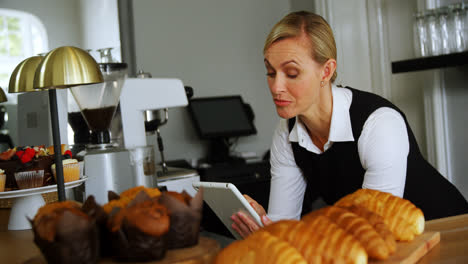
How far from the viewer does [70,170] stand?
1497 mm

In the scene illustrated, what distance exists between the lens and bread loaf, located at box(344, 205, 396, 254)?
806mm

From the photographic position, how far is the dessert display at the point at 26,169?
1.43m

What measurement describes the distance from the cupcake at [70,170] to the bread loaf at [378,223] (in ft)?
3.03

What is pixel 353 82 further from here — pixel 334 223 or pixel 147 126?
pixel 334 223

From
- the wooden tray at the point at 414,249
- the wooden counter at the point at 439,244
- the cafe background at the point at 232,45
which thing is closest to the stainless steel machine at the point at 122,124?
the wooden counter at the point at 439,244

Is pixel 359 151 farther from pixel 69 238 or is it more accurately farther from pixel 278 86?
pixel 69 238

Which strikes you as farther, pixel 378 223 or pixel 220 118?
pixel 220 118

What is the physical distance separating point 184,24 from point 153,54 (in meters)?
0.36

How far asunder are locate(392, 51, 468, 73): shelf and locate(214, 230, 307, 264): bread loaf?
206 cm

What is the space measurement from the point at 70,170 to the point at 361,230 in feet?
3.26

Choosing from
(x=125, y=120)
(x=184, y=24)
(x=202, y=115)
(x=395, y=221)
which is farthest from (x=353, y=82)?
(x=395, y=221)

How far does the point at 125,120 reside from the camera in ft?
6.75

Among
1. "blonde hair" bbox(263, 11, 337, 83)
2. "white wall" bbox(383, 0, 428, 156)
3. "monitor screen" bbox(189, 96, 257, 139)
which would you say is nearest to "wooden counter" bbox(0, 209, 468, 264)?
"blonde hair" bbox(263, 11, 337, 83)

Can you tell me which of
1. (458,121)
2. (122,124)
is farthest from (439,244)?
(458,121)
